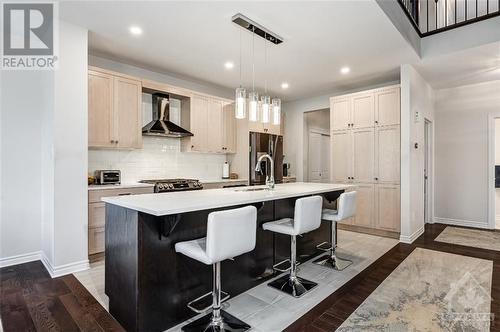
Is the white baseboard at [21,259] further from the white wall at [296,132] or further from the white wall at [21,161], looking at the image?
the white wall at [296,132]

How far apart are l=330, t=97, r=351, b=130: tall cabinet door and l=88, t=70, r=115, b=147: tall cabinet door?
3.85 meters

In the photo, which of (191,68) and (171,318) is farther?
(191,68)

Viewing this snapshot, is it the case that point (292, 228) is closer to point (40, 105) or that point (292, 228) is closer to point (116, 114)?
point (116, 114)

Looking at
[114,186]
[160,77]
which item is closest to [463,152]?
[160,77]

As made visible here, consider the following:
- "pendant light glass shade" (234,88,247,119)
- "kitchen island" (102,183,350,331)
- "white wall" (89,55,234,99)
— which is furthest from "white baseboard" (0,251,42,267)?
"pendant light glass shade" (234,88,247,119)

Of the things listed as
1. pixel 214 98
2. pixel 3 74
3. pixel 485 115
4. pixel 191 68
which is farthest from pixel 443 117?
pixel 3 74

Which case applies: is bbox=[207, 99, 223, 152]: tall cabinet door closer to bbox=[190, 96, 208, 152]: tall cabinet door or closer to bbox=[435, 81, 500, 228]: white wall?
bbox=[190, 96, 208, 152]: tall cabinet door

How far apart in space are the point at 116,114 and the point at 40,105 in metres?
0.90

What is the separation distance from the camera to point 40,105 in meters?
3.52

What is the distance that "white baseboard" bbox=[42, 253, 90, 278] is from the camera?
292 centimetres

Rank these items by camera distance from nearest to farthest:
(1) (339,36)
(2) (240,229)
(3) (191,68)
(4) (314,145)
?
(2) (240,229)
(1) (339,36)
(3) (191,68)
(4) (314,145)

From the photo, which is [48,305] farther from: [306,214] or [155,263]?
[306,214]

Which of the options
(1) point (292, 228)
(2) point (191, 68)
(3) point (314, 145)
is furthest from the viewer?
(3) point (314, 145)

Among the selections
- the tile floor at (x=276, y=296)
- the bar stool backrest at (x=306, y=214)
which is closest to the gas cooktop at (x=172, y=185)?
the tile floor at (x=276, y=296)
